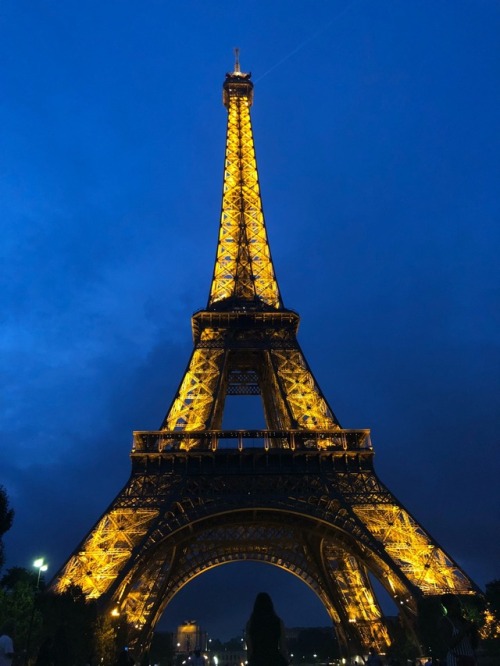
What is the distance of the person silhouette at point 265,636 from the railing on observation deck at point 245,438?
776 inches

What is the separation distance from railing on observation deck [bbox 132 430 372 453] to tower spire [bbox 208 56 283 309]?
1168 centimetres

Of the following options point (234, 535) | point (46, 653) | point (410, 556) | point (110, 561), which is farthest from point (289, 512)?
point (46, 653)

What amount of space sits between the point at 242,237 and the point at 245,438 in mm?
19555

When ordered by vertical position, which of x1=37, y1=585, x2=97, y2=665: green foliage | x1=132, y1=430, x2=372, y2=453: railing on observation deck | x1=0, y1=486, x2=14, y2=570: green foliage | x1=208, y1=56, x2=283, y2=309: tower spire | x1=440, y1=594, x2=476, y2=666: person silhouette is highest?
x1=208, y1=56, x2=283, y2=309: tower spire

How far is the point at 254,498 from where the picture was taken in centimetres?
2764

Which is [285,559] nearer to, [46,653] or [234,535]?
[234,535]

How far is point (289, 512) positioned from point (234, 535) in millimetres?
13239

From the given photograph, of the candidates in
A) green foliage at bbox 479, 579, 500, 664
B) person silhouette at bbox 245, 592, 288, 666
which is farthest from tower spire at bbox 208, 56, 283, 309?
person silhouette at bbox 245, 592, 288, 666

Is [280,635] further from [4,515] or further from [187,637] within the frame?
[187,637]

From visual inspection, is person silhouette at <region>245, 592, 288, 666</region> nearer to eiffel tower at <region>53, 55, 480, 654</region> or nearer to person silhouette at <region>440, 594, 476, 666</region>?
person silhouette at <region>440, 594, 476, 666</region>

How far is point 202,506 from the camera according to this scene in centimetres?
2748

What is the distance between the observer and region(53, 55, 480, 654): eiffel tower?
25.7 metres

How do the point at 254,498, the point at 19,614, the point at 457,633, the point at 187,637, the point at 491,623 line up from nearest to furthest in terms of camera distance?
the point at 457,633 < the point at 491,623 < the point at 19,614 < the point at 254,498 < the point at 187,637

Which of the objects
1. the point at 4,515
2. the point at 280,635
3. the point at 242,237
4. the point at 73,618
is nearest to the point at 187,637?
the point at 242,237
